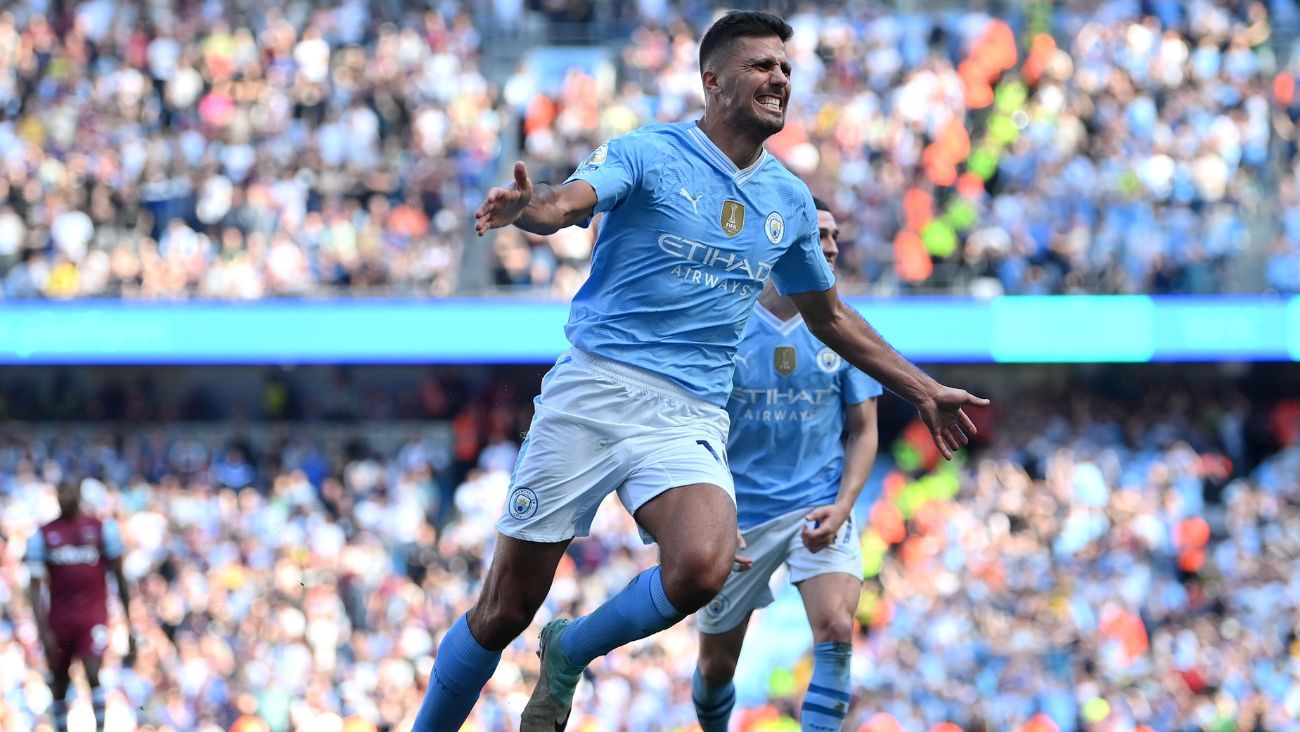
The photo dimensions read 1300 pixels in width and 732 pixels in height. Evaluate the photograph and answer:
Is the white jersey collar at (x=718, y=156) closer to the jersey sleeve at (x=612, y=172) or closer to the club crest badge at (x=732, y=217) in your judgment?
the club crest badge at (x=732, y=217)

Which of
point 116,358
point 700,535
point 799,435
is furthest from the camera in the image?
point 116,358

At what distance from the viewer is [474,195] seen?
62.8ft

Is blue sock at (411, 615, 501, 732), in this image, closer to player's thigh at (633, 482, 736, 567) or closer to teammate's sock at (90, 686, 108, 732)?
player's thigh at (633, 482, 736, 567)

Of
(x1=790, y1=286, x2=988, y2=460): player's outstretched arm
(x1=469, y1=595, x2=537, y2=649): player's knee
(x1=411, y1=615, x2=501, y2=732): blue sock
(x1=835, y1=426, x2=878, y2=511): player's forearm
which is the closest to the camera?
(x1=469, y1=595, x2=537, y2=649): player's knee

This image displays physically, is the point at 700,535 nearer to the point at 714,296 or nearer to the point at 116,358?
the point at 714,296

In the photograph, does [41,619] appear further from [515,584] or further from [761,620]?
[761,620]

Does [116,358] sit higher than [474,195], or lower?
lower

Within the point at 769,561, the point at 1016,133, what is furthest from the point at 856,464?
the point at 1016,133

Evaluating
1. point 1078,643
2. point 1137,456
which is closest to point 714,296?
point 1078,643

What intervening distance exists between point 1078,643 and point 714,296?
10.0 meters

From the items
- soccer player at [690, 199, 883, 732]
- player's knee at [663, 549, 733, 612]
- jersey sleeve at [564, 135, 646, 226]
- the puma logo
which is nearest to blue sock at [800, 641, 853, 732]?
soccer player at [690, 199, 883, 732]

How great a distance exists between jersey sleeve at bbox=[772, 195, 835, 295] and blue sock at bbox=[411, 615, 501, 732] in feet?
5.66

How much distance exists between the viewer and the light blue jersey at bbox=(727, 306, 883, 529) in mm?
7754

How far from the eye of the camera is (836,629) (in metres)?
7.41
